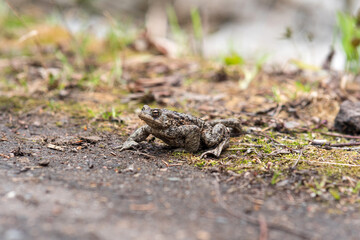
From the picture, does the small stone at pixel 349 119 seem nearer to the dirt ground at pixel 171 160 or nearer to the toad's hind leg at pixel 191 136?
Answer: the dirt ground at pixel 171 160

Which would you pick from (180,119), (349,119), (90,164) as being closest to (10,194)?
(90,164)

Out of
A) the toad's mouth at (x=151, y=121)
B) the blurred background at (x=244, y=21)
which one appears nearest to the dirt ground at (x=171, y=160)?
the toad's mouth at (x=151, y=121)

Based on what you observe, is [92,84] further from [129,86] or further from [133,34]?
[133,34]

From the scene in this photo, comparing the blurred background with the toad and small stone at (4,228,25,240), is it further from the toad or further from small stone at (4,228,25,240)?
small stone at (4,228,25,240)

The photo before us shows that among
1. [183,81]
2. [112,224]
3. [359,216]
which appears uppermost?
[183,81]

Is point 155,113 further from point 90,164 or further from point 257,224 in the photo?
point 257,224

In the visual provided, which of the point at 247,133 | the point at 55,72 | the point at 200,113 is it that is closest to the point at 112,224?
the point at 247,133
